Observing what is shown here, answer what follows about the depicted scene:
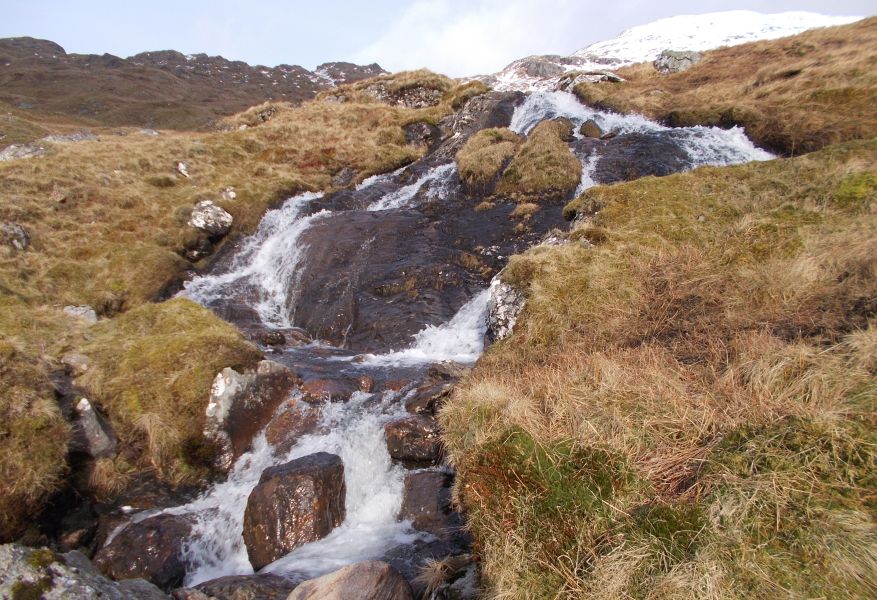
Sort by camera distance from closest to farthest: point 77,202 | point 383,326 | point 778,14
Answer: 1. point 383,326
2. point 77,202
3. point 778,14

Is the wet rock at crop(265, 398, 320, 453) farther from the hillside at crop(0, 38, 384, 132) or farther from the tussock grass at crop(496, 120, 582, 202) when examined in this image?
the hillside at crop(0, 38, 384, 132)

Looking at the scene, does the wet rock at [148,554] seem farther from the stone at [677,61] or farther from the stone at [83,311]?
the stone at [677,61]

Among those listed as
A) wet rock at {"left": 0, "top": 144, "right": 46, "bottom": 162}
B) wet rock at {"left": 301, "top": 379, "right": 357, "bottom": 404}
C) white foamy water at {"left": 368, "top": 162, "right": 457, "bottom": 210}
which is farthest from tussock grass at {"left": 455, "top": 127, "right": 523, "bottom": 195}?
wet rock at {"left": 0, "top": 144, "right": 46, "bottom": 162}

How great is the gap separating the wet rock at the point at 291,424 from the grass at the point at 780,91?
23.5 meters

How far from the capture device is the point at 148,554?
6902 mm

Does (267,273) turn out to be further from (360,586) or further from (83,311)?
(360,586)

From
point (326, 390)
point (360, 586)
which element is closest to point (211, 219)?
point (326, 390)

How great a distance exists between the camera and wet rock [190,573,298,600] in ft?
19.2

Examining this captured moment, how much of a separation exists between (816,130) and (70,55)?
6125 inches

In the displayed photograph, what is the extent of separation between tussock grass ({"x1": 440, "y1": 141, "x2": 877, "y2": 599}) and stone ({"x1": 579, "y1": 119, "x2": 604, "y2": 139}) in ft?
62.0

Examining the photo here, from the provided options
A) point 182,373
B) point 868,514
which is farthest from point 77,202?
point 868,514

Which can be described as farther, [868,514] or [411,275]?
[411,275]

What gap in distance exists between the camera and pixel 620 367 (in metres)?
5.34

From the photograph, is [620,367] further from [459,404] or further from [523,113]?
[523,113]
